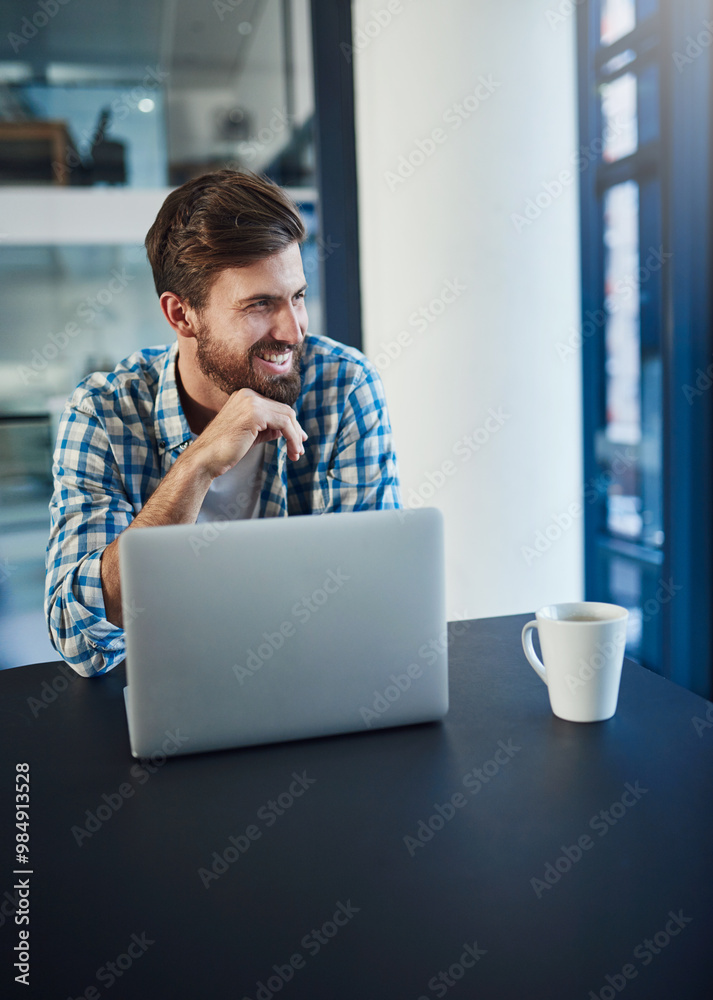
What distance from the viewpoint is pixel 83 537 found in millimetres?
1227

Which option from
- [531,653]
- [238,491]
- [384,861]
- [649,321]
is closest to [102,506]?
[238,491]

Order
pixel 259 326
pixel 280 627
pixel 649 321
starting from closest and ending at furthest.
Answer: pixel 280 627 < pixel 259 326 < pixel 649 321

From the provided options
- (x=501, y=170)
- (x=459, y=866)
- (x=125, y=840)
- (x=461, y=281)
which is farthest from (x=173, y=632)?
(x=501, y=170)

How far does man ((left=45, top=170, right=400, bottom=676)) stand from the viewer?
129 cm

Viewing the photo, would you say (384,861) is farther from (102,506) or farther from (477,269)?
(477,269)

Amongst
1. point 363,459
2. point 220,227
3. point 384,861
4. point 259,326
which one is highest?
point 220,227

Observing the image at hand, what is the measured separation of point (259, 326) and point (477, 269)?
1367 mm

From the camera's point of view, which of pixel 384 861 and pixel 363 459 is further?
pixel 363 459

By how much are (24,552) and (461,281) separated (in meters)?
1.56

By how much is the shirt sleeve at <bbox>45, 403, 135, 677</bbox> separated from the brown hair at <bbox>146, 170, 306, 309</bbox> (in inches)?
12.3

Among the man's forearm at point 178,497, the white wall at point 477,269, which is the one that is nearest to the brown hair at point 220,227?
the man's forearm at point 178,497

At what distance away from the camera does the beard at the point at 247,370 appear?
1.47 m

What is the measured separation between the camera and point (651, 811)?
2.21 ft

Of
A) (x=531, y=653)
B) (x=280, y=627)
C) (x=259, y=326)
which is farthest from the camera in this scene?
(x=259, y=326)
